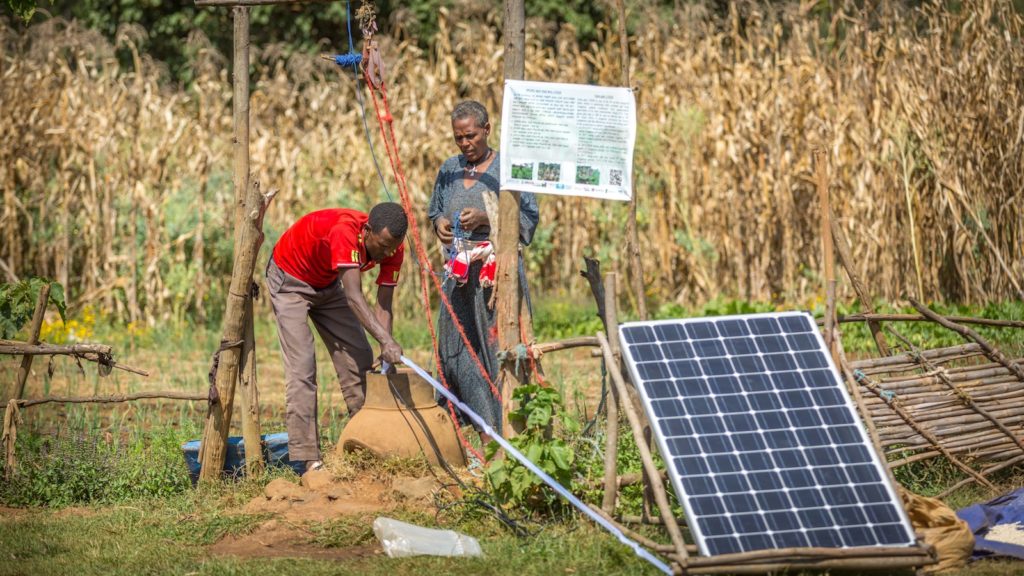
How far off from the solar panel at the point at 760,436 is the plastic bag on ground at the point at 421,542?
1.10m

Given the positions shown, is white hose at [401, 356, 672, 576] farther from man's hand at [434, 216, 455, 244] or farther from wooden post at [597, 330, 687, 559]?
man's hand at [434, 216, 455, 244]

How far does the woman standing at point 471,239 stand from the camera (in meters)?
6.80

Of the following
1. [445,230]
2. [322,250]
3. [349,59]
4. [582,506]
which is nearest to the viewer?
[582,506]

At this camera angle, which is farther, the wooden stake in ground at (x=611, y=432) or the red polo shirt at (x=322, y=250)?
the red polo shirt at (x=322, y=250)

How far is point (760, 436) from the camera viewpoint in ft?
15.7

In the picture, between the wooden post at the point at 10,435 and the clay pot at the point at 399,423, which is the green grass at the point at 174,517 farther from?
the clay pot at the point at 399,423

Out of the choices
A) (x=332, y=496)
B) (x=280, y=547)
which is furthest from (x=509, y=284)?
(x=280, y=547)

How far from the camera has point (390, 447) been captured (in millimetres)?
6207

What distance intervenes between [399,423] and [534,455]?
117cm

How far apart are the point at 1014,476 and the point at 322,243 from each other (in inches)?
160

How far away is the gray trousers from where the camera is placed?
6.62 m

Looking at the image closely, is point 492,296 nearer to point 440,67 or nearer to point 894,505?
point 894,505

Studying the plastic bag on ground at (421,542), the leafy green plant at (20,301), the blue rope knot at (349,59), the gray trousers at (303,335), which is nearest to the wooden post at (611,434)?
the plastic bag on ground at (421,542)

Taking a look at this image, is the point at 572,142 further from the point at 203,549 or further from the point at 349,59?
the point at 203,549
